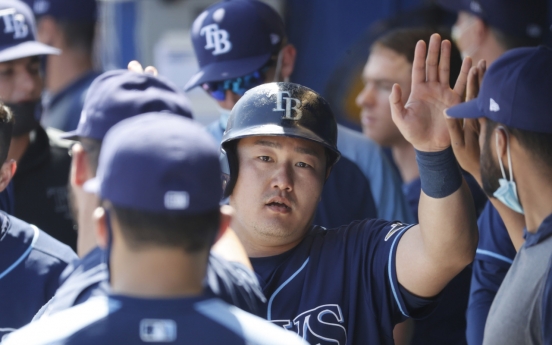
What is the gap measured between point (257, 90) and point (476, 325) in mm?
1143

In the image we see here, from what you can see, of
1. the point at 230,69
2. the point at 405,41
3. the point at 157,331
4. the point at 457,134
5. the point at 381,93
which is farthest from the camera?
the point at 381,93

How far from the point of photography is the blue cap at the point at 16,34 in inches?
149

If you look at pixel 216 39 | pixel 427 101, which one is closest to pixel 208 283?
pixel 427 101

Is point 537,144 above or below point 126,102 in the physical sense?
below

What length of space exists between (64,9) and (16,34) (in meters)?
1.15

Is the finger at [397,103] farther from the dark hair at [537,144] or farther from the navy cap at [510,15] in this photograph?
the navy cap at [510,15]

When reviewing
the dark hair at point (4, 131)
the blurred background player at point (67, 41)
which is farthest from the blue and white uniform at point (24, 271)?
the blurred background player at point (67, 41)

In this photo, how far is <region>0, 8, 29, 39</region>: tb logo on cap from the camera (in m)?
3.84

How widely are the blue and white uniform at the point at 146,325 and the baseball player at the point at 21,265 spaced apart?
834 mm

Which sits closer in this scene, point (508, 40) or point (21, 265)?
point (21, 265)

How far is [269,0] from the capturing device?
5805mm

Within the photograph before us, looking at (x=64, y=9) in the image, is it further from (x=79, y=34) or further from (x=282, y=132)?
(x=282, y=132)

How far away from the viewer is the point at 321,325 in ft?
7.87

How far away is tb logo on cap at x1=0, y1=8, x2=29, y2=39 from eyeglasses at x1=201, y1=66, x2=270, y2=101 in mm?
974
